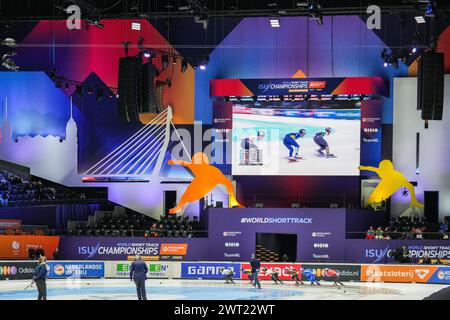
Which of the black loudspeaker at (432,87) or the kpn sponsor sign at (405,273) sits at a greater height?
the black loudspeaker at (432,87)

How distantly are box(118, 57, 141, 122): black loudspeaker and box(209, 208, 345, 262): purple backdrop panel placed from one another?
8.35m

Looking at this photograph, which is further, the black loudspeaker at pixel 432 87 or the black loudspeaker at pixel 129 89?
the black loudspeaker at pixel 129 89

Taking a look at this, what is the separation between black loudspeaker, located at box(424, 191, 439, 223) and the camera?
102ft

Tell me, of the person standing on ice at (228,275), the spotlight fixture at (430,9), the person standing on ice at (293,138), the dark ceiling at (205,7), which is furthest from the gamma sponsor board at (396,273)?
the dark ceiling at (205,7)

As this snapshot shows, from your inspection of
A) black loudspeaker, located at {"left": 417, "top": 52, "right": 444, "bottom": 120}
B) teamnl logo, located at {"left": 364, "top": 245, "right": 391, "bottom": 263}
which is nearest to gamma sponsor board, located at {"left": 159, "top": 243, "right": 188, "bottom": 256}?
teamnl logo, located at {"left": 364, "top": 245, "right": 391, "bottom": 263}

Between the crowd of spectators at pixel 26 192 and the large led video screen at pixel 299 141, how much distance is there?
7.74 m

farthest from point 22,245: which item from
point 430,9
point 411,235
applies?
point 430,9

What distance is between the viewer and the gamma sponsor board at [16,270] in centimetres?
2447

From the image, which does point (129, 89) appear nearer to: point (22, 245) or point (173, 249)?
point (173, 249)

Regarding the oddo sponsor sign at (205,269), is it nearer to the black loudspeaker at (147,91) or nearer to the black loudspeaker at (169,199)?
the black loudspeaker at (147,91)

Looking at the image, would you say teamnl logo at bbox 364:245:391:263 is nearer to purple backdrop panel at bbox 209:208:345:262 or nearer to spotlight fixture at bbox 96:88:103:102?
purple backdrop panel at bbox 209:208:345:262

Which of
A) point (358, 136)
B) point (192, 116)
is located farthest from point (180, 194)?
point (358, 136)

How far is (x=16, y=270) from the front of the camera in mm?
24625

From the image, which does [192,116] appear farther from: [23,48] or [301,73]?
[23,48]
